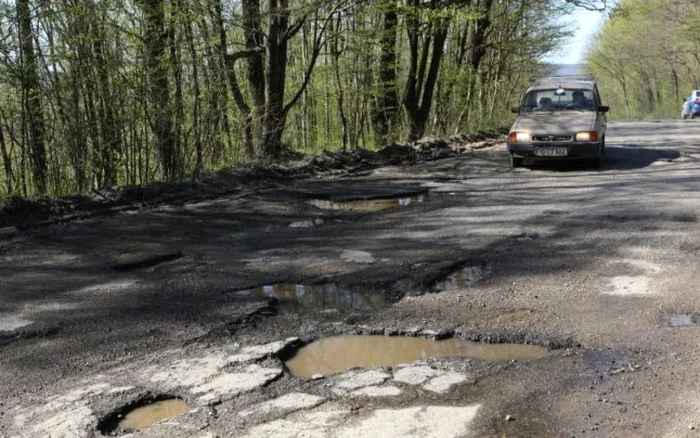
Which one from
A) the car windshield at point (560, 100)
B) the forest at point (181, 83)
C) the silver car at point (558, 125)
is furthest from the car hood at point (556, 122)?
the forest at point (181, 83)

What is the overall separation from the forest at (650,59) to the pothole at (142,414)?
118 ft

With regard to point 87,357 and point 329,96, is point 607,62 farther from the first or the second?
point 87,357

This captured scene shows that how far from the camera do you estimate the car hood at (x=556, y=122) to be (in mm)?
12672

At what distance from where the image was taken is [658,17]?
45.8 m

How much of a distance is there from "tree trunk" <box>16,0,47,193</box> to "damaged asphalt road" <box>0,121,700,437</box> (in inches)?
93.8

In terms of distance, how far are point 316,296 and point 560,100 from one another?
10253mm

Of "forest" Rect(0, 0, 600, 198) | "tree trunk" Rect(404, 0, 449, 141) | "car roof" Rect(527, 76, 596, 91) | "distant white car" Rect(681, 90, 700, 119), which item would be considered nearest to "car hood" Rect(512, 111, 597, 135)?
"car roof" Rect(527, 76, 596, 91)

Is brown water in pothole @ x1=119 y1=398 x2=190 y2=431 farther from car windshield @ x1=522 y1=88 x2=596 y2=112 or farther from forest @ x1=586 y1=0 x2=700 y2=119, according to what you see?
forest @ x1=586 y1=0 x2=700 y2=119

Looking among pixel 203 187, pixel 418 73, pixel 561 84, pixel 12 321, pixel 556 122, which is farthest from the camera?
pixel 418 73

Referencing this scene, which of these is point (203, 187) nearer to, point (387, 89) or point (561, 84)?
point (561, 84)

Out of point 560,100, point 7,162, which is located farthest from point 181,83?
point 560,100

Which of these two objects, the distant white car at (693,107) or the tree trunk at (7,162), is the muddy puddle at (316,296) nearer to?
the tree trunk at (7,162)

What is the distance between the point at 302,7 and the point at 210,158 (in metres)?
3.75

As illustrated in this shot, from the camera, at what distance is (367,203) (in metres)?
9.80
